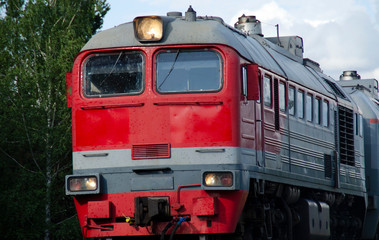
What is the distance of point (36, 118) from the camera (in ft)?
68.1

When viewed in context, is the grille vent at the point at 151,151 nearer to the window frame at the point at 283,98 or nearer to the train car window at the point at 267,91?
the train car window at the point at 267,91

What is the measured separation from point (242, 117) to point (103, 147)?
200 centimetres

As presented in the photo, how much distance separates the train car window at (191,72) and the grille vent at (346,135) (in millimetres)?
6387

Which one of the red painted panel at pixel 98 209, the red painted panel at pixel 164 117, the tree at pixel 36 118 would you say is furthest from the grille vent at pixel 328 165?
the tree at pixel 36 118

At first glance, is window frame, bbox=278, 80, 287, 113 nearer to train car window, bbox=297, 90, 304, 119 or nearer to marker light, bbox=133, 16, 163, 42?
train car window, bbox=297, 90, 304, 119

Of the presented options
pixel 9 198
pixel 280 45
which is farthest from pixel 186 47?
pixel 9 198

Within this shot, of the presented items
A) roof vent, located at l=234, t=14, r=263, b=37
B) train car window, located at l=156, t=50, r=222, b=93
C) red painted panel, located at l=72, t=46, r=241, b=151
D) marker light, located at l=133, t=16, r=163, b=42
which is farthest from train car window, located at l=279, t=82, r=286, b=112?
marker light, located at l=133, t=16, r=163, b=42

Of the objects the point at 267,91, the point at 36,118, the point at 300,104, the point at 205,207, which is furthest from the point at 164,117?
the point at 36,118

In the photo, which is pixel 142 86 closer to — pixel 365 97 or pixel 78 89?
pixel 78 89

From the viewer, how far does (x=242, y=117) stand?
1132 cm

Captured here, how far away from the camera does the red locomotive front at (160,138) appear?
35.9 feet

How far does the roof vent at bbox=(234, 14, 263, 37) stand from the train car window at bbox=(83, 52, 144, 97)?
486 cm

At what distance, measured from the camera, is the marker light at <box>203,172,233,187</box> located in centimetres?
1089

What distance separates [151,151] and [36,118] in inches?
402
